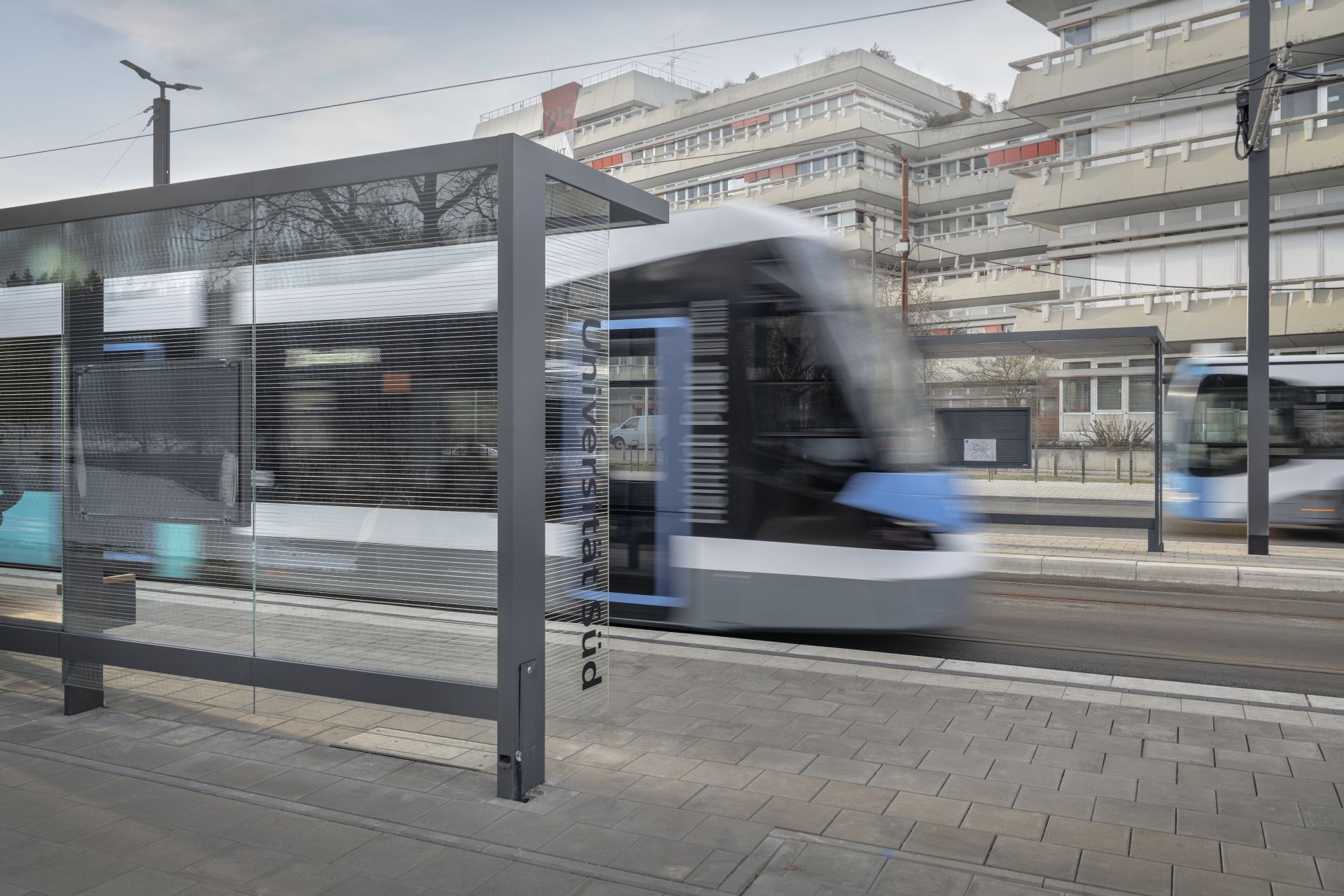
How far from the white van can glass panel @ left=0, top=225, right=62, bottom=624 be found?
3.66 m

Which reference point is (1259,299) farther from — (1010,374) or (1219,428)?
(1010,374)

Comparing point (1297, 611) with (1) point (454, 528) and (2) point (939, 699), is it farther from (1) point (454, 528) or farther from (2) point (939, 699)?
(1) point (454, 528)

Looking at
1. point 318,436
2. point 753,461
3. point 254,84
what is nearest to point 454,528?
point 318,436

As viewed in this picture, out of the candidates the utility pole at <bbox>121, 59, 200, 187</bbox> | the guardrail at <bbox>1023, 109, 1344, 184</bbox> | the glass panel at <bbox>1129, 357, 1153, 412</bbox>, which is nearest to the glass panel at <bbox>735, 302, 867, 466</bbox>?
the utility pole at <bbox>121, 59, 200, 187</bbox>

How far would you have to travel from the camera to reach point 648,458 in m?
8.00

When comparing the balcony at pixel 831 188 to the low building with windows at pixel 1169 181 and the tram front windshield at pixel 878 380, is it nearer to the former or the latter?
the low building with windows at pixel 1169 181

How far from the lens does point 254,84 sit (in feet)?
55.6

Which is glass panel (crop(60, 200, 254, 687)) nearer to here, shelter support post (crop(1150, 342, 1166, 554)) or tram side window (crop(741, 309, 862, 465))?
tram side window (crop(741, 309, 862, 465))

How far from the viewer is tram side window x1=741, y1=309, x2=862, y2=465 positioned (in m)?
7.50

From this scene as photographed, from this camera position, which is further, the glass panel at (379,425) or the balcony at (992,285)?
the balcony at (992,285)

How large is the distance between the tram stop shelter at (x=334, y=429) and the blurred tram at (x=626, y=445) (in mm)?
21

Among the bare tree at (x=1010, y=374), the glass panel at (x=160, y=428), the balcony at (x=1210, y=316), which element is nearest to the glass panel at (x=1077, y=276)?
the balcony at (x=1210, y=316)

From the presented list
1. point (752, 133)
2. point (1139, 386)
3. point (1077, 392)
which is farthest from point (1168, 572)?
point (752, 133)

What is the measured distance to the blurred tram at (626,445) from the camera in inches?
196
